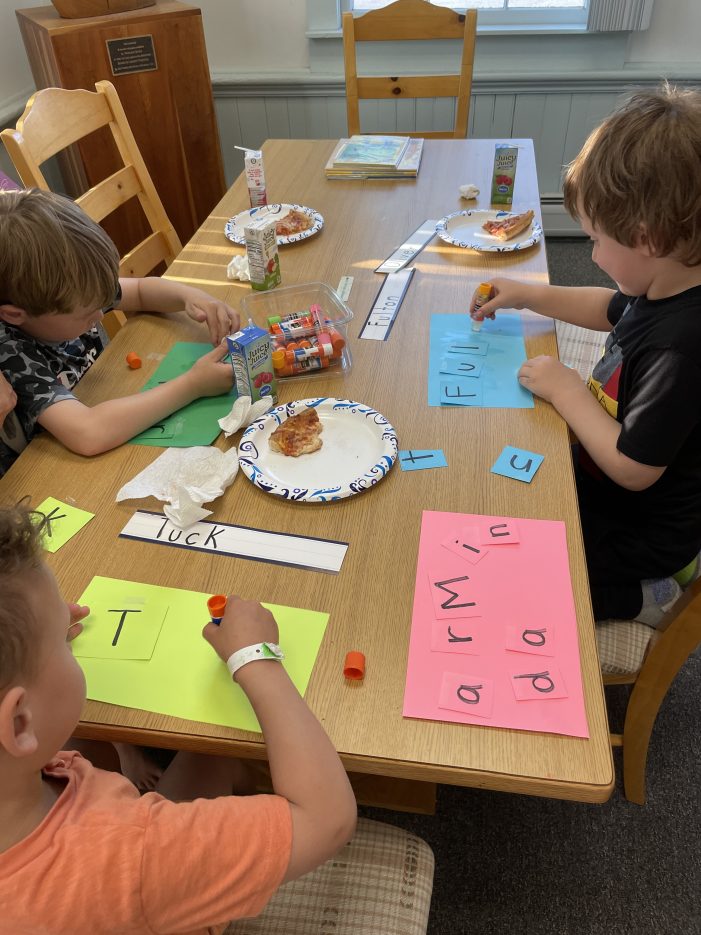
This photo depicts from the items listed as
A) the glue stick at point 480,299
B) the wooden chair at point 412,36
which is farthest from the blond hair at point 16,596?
the wooden chair at point 412,36

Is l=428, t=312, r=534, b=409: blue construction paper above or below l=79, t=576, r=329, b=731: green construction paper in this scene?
above

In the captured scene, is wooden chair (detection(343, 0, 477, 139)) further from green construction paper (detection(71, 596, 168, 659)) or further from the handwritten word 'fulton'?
green construction paper (detection(71, 596, 168, 659))

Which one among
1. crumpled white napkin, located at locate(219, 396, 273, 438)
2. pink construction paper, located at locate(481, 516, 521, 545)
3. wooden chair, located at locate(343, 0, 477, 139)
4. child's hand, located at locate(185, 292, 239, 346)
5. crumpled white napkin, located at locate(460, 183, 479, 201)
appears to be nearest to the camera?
pink construction paper, located at locate(481, 516, 521, 545)

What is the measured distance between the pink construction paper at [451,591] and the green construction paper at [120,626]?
1.13 ft

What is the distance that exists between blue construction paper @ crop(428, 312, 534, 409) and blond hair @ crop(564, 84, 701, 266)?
0.96ft

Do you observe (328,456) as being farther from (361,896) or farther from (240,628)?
(361,896)

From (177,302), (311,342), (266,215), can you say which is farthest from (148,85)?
(311,342)

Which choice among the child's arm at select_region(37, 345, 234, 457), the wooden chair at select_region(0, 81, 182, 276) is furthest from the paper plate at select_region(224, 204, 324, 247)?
the child's arm at select_region(37, 345, 234, 457)

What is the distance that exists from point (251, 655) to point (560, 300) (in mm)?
980

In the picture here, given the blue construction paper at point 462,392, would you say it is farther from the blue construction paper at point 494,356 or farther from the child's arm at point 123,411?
the child's arm at point 123,411

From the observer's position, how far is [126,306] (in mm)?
1424

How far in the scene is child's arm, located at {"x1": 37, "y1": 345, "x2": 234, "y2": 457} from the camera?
3.55 feet

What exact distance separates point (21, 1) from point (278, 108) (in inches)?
44.3

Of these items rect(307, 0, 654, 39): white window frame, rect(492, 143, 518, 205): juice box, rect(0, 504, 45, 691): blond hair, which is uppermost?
rect(307, 0, 654, 39): white window frame
